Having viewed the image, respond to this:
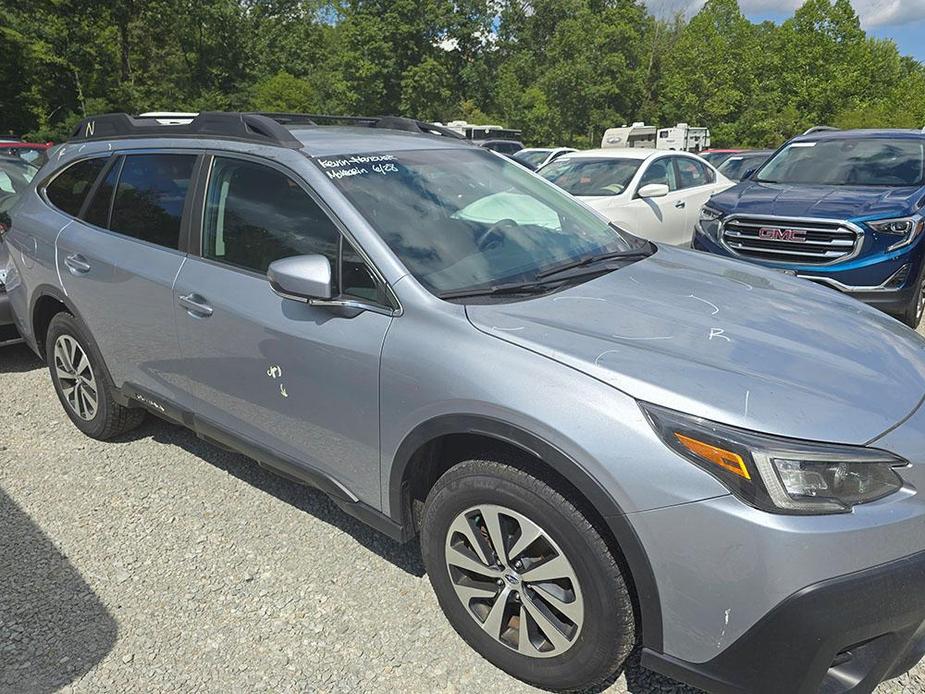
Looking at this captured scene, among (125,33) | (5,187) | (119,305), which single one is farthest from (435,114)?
(119,305)

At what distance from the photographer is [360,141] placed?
3010mm

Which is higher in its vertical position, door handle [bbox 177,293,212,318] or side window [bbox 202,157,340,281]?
side window [bbox 202,157,340,281]

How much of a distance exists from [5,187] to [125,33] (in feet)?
98.5

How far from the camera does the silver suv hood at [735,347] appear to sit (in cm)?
181

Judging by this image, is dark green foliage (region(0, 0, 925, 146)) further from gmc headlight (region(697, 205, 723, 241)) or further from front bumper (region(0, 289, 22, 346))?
gmc headlight (region(697, 205, 723, 241))

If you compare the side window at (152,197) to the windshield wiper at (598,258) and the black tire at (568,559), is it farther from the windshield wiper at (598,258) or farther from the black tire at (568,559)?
the black tire at (568,559)

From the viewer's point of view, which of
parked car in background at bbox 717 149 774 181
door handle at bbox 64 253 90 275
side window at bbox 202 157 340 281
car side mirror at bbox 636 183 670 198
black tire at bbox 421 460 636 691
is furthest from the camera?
parked car in background at bbox 717 149 774 181

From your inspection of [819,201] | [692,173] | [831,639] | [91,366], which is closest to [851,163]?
[819,201]

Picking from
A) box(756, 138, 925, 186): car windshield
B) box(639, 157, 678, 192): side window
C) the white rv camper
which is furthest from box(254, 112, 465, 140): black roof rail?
the white rv camper

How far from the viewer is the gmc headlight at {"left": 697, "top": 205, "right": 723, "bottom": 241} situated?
6.29 m

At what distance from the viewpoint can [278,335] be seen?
2584 mm

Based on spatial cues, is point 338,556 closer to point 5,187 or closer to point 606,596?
point 606,596

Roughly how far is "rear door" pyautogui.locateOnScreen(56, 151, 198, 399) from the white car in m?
5.48

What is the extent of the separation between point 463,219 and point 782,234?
4121 millimetres
